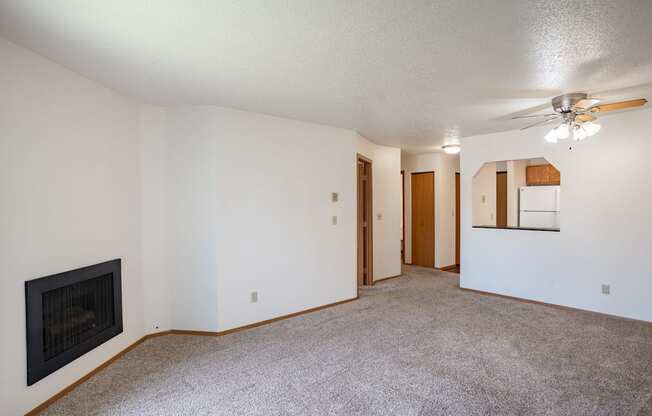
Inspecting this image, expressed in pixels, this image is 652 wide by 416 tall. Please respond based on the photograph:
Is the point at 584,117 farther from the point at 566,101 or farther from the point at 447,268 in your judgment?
the point at 447,268

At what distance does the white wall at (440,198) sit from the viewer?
6918 millimetres

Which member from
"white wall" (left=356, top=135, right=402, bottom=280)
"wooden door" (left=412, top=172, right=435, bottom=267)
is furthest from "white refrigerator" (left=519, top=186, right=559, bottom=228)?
"white wall" (left=356, top=135, right=402, bottom=280)

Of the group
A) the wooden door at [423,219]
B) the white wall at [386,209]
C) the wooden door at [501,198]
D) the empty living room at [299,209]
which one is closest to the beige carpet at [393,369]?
the empty living room at [299,209]

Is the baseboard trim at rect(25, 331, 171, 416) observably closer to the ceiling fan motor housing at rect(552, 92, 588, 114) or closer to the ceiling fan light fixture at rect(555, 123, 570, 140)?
the ceiling fan light fixture at rect(555, 123, 570, 140)

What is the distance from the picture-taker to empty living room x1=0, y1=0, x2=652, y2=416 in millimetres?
2092

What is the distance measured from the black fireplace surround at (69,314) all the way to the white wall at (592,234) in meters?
4.88

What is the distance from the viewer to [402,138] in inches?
212

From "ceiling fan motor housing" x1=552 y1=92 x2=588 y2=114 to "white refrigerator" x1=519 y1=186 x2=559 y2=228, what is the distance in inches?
119

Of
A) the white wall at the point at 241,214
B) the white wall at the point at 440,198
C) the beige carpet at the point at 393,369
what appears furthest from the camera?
the white wall at the point at 440,198

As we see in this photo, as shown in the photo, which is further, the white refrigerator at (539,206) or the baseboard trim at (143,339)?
the white refrigerator at (539,206)

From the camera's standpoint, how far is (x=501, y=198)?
7.57 m

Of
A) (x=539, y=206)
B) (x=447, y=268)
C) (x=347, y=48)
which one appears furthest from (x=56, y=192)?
(x=539, y=206)

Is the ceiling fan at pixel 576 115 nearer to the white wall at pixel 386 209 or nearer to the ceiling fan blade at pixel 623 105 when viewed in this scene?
the ceiling fan blade at pixel 623 105

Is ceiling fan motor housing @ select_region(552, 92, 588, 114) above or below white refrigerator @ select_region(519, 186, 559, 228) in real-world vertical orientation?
above
